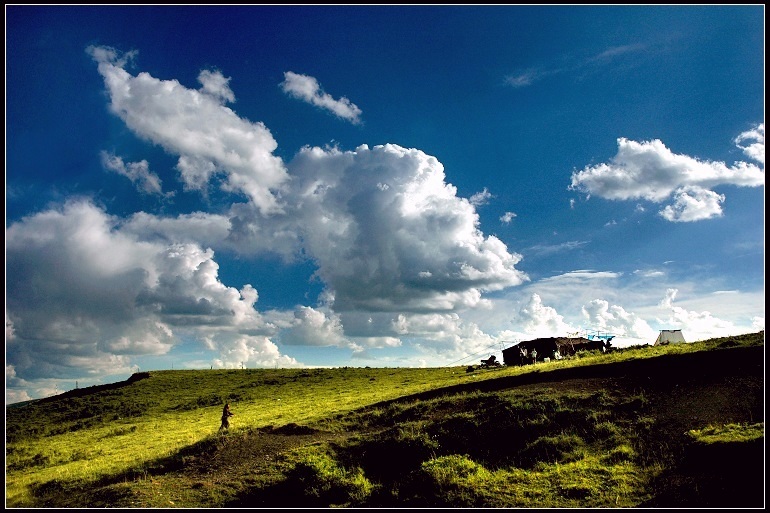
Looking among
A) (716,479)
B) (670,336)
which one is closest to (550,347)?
(670,336)

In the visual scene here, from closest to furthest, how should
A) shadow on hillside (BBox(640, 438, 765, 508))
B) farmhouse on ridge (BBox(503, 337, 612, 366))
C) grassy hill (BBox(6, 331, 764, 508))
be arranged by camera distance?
shadow on hillside (BBox(640, 438, 765, 508))
grassy hill (BBox(6, 331, 764, 508))
farmhouse on ridge (BBox(503, 337, 612, 366))

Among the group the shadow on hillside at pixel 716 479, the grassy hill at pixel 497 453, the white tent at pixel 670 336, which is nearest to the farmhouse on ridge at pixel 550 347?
the white tent at pixel 670 336

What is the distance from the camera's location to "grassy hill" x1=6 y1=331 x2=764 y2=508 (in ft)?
53.5

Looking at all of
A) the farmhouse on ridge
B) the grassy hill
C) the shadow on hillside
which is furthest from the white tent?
the shadow on hillside

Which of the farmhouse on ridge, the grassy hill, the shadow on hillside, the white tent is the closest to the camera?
the shadow on hillside

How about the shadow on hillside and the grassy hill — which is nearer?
the shadow on hillside

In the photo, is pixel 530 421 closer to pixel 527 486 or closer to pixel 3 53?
pixel 527 486

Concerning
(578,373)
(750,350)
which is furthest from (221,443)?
(750,350)

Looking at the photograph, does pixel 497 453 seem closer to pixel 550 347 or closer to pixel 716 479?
pixel 716 479

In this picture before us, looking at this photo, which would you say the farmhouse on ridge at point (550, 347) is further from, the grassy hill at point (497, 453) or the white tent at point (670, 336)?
the grassy hill at point (497, 453)

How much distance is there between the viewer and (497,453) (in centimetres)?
2162

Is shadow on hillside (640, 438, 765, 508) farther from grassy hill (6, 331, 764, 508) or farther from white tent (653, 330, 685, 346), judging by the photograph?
white tent (653, 330, 685, 346)

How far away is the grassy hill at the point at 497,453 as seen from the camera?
16.3 meters

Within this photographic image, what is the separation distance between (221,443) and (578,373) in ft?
74.1
